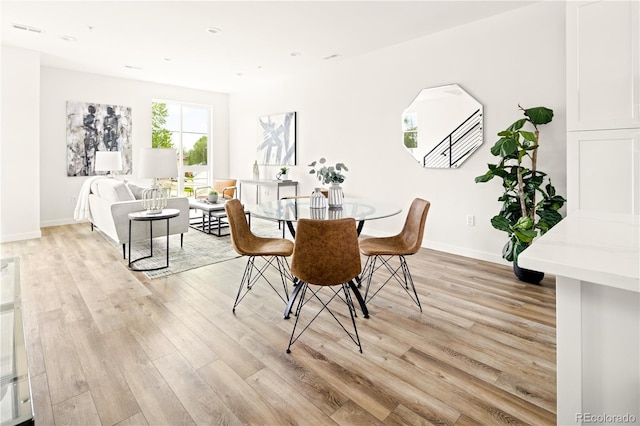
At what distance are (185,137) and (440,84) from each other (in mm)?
5467

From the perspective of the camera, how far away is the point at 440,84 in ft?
13.4

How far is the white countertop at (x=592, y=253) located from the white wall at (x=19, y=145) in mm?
6204

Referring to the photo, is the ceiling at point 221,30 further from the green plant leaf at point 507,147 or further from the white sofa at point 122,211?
the white sofa at point 122,211

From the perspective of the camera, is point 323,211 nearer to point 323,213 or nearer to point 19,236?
point 323,213

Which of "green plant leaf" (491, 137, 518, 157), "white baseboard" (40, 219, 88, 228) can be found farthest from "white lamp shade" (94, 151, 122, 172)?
"green plant leaf" (491, 137, 518, 157)

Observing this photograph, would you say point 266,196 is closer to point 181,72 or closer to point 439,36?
point 181,72

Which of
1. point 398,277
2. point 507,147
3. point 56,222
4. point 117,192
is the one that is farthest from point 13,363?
point 56,222

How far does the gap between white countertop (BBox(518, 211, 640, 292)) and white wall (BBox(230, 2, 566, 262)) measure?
2.46 m

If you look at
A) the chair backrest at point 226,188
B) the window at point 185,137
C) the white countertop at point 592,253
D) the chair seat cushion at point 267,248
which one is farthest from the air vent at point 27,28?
the white countertop at point 592,253

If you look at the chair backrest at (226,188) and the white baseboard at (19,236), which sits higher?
the chair backrest at (226,188)

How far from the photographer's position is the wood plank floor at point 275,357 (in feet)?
5.12

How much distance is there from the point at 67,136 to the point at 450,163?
621 cm

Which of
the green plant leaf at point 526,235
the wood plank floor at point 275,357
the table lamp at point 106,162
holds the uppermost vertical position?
the table lamp at point 106,162

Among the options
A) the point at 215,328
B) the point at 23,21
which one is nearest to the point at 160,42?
the point at 23,21
